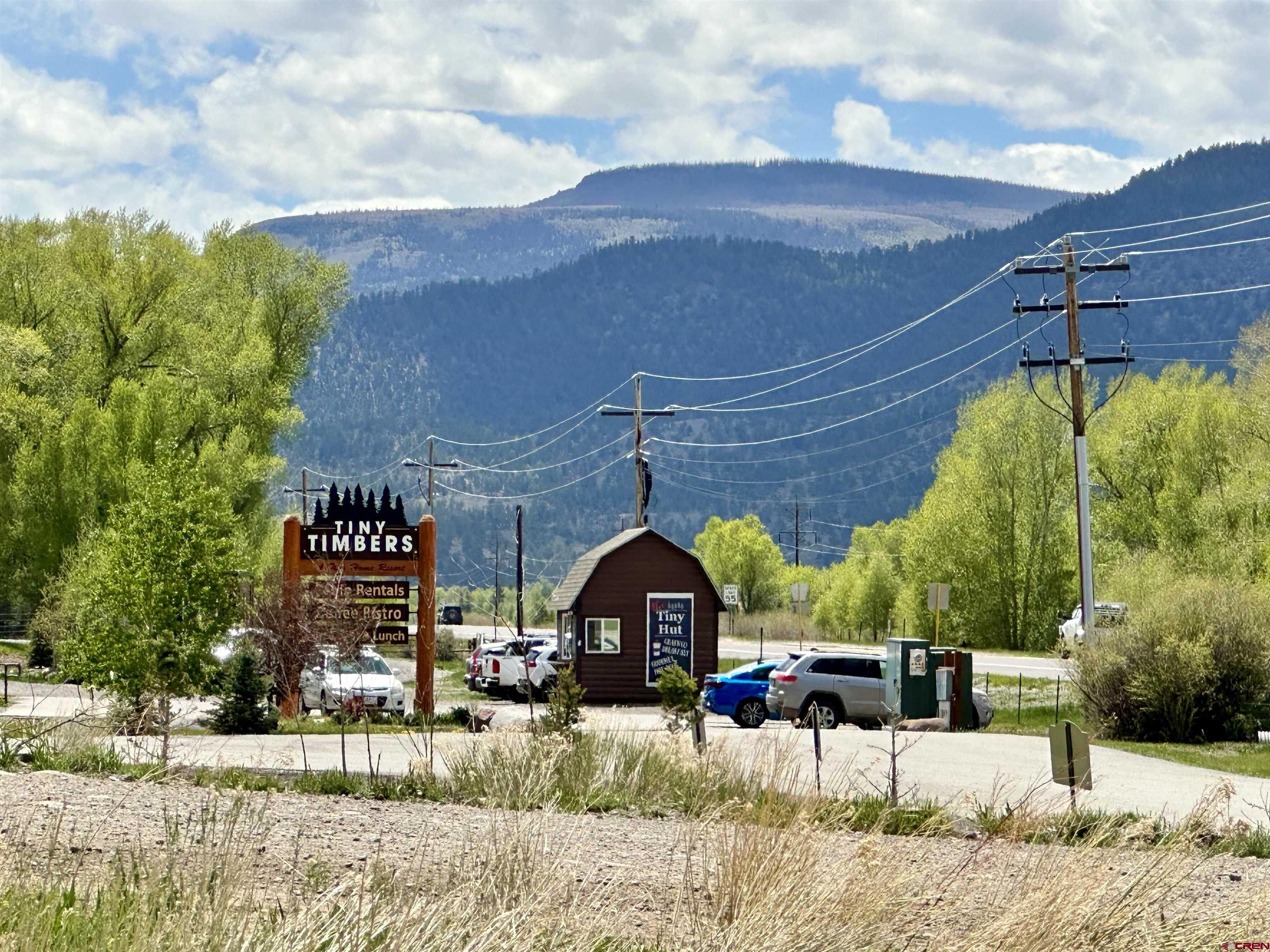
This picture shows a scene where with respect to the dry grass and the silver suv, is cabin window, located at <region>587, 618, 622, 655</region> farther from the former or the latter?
the dry grass

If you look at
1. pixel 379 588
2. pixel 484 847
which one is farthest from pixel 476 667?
pixel 484 847

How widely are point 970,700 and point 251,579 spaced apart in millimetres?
14829

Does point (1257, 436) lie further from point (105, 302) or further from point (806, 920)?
point (806, 920)

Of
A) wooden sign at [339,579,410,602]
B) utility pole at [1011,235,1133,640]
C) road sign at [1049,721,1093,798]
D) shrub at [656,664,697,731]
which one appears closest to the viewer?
road sign at [1049,721,1093,798]

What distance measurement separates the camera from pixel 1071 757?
37.8ft

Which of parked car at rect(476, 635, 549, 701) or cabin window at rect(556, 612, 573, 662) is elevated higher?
cabin window at rect(556, 612, 573, 662)

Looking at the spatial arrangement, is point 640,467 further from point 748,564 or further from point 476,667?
point 748,564

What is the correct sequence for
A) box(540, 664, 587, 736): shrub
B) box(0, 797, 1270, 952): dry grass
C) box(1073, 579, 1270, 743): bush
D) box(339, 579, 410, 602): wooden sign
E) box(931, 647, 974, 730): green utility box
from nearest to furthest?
box(0, 797, 1270, 952): dry grass, box(540, 664, 587, 736): shrub, box(1073, 579, 1270, 743): bush, box(931, 647, 974, 730): green utility box, box(339, 579, 410, 602): wooden sign

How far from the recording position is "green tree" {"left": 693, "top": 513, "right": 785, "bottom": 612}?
319ft

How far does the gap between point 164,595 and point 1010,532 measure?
4015cm

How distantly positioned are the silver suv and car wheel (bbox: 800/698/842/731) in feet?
0.06

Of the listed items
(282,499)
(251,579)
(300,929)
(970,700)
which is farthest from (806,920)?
(282,499)

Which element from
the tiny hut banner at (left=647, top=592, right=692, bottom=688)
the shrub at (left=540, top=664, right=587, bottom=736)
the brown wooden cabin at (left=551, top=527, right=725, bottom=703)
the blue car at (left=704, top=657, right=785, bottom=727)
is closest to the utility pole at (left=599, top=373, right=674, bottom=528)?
the brown wooden cabin at (left=551, top=527, right=725, bottom=703)

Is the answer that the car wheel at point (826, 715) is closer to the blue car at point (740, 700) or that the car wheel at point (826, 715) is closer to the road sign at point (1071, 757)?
the blue car at point (740, 700)
